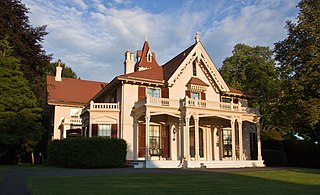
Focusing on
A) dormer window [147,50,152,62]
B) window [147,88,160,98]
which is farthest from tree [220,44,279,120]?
window [147,88,160,98]

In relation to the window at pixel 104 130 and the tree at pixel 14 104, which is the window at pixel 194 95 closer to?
the window at pixel 104 130

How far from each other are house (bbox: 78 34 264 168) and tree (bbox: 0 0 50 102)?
676 centimetres

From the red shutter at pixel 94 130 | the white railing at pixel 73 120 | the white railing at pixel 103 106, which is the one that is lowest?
the red shutter at pixel 94 130

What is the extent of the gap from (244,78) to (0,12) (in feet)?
Result: 107

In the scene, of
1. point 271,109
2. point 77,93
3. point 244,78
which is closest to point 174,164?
point 271,109

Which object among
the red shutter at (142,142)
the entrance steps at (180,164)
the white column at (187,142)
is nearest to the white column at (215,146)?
the entrance steps at (180,164)

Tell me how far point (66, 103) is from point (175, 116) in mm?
14111

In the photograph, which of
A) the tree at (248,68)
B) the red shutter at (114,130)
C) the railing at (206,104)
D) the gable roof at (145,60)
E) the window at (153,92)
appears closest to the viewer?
the railing at (206,104)

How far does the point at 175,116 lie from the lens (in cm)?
2422

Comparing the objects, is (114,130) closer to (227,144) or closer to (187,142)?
(187,142)

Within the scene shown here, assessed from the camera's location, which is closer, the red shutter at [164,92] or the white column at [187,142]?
the white column at [187,142]

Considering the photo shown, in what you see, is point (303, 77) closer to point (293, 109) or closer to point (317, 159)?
point (293, 109)

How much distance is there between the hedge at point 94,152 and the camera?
20859 mm

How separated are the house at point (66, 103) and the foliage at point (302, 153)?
70.3 ft
